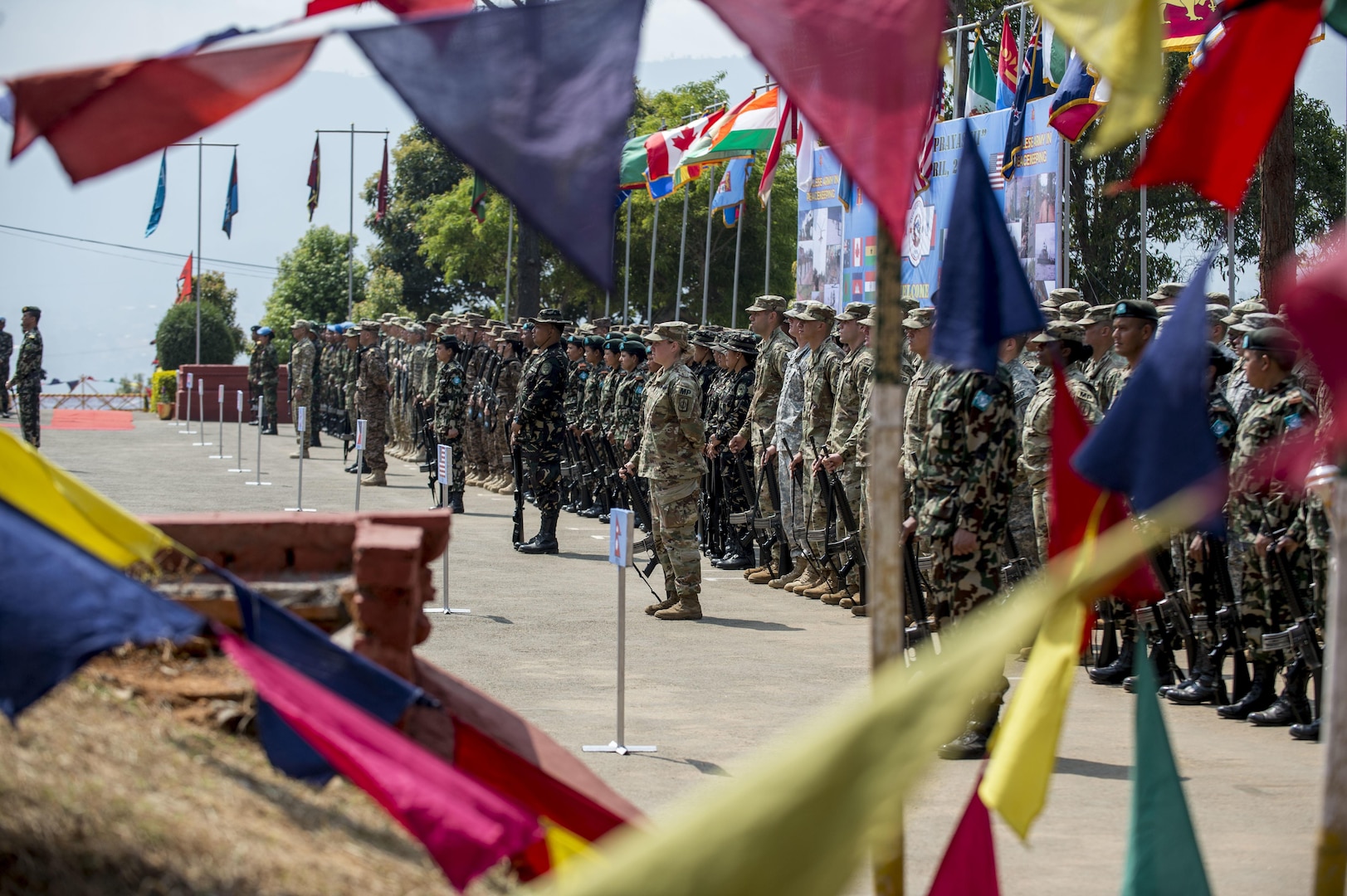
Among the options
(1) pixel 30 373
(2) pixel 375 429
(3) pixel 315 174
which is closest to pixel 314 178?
(3) pixel 315 174

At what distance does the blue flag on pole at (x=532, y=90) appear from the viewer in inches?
128

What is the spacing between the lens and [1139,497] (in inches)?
136

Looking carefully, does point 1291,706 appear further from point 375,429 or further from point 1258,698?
point 375,429

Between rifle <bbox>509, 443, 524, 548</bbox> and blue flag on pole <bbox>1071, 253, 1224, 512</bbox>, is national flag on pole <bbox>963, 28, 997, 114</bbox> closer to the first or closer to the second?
rifle <bbox>509, 443, 524, 548</bbox>

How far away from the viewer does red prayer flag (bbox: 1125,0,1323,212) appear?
3.53 metres

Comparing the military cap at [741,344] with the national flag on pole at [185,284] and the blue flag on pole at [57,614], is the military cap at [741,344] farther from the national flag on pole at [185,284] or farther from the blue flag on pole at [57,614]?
Answer: the national flag on pole at [185,284]

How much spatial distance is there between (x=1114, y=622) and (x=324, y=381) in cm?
2554

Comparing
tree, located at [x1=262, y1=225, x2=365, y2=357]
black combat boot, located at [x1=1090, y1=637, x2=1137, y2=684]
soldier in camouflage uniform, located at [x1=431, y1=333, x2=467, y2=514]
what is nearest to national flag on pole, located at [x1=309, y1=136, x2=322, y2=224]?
tree, located at [x1=262, y1=225, x2=365, y2=357]

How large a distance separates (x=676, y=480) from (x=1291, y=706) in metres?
5.09

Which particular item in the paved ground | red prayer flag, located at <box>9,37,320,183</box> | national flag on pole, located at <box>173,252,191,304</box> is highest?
national flag on pole, located at <box>173,252,191,304</box>

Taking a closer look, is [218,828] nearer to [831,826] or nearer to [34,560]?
[34,560]

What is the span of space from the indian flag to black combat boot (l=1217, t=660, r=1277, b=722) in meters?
14.2

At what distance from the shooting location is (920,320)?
33.3 ft

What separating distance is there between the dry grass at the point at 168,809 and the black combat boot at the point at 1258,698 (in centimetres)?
560
